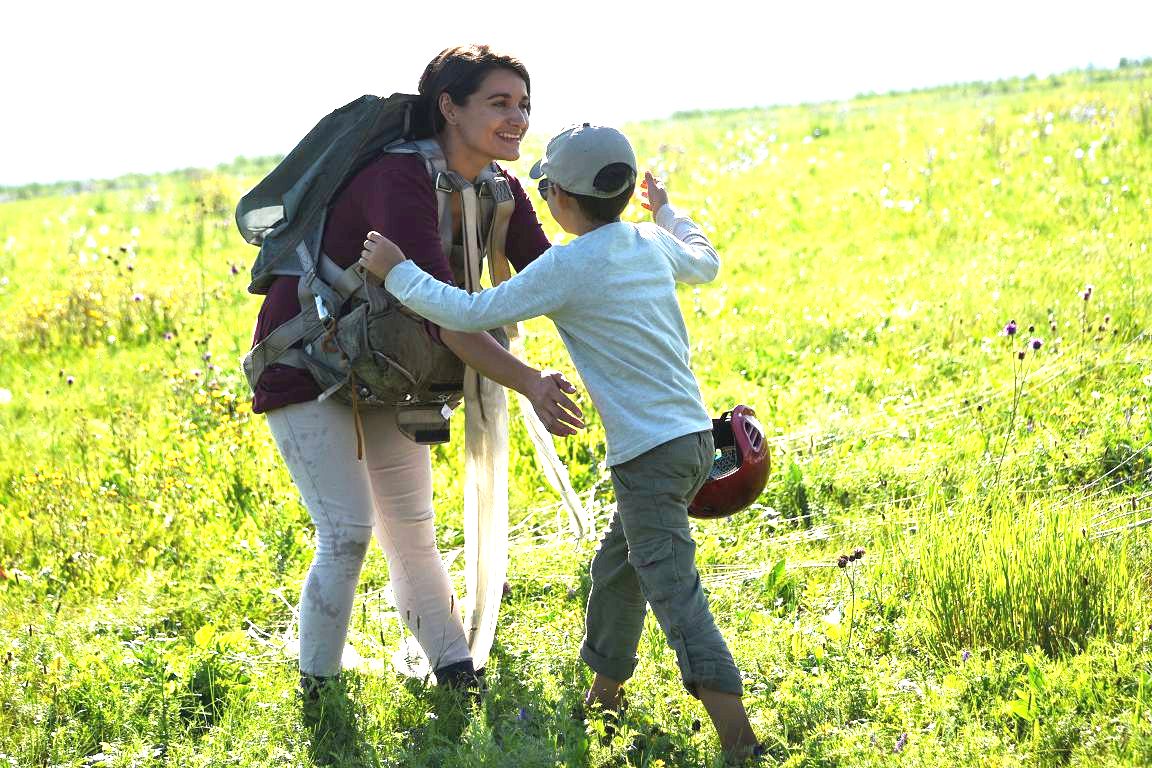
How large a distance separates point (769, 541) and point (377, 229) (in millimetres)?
2351

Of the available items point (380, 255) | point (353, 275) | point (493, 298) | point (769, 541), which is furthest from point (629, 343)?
point (769, 541)

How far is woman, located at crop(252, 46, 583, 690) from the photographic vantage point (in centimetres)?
366

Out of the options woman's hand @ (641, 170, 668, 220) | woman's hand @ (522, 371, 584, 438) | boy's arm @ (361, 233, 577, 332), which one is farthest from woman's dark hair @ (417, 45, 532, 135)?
woman's hand @ (522, 371, 584, 438)

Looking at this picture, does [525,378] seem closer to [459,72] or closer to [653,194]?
[653,194]

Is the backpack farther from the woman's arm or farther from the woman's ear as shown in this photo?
the woman's arm

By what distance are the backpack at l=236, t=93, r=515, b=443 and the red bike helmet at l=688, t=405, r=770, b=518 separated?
907 mm

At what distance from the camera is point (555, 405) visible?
3.38 metres

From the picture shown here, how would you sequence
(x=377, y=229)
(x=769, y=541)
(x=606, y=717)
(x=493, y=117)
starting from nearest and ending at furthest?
(x=377, y=229) < (x=493, y=117) < (x=606, y=717) < (x=769, y=541)

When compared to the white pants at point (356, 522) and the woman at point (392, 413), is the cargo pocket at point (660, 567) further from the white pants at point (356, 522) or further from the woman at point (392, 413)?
the white pants at point (356, 522)

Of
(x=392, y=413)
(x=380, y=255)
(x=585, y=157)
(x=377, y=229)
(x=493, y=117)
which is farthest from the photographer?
(x=392, y=413)

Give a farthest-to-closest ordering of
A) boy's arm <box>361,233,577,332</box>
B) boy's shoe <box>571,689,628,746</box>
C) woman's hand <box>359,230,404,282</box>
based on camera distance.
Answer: boy's shoe <box>571,689,628,746</box>
woman's hand <box>359,230,404,282</box>
boy's arm <box>361,233,577,332</box>

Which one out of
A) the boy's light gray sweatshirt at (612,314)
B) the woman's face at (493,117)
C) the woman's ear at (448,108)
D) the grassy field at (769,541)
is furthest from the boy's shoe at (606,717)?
the woman's ear at (448,108)

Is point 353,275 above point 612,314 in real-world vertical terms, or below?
above

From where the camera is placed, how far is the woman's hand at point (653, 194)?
4.02 metres
